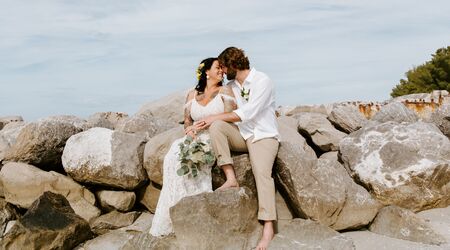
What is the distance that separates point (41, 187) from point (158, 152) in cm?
255

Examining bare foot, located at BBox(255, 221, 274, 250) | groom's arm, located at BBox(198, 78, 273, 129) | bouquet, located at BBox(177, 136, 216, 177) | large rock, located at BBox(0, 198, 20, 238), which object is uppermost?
groom's arm, located at BBox(198, 78, 273, 129)

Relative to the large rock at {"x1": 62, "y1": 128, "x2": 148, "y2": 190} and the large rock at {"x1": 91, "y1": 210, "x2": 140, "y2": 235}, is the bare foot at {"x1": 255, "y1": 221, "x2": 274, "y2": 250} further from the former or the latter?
the large rock at {"x1": 91, "y1": 210, "x2": 140, "y2": 235}

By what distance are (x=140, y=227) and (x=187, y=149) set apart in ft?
6.75

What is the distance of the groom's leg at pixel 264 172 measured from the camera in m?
7.80

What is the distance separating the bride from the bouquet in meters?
0.10

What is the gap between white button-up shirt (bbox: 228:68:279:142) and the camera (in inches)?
309

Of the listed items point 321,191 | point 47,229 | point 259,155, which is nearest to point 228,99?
point 259,155

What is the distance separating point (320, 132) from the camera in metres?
11.7

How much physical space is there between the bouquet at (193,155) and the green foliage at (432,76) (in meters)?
33.2

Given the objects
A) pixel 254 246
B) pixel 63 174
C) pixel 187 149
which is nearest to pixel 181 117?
pixel 63 174

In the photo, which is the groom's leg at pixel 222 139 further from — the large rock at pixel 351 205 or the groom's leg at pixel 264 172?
the large rock at pixel 351 205

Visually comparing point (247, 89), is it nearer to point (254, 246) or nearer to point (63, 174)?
point (254, 246)

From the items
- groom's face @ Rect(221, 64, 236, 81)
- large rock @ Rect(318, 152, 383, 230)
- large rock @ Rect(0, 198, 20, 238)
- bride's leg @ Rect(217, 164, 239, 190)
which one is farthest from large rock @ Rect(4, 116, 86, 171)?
large rock @ Rect(318, 152, 383, 230)

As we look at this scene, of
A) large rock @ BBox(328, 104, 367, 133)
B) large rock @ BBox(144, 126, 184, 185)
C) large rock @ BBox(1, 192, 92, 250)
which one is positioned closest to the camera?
large rock @ BBox(1, 192, 92, 250)
